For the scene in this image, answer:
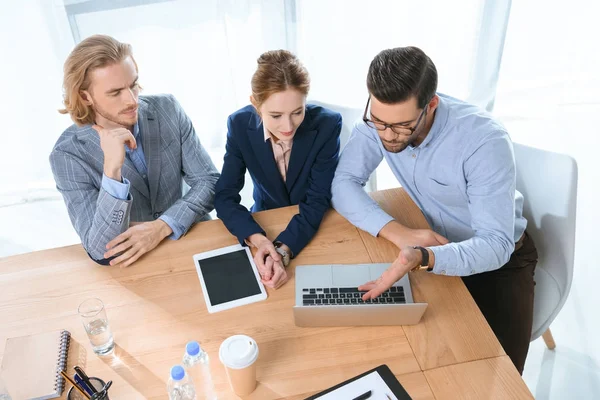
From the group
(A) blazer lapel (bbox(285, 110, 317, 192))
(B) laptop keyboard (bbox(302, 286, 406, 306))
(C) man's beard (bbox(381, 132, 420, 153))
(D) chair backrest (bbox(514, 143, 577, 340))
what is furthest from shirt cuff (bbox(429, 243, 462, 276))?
(A) blazer lapel (bbox(285, 110, 317, 192))

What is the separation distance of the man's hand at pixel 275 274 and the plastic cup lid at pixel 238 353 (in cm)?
29

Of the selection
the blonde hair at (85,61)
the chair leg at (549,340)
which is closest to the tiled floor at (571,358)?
the chair leg at (549,340)

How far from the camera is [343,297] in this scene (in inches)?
44.3

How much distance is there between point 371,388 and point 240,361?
0.28 meters

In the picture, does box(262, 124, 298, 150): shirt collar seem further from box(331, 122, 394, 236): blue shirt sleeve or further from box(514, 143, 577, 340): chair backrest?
box(514, 143, 577, 340): chair backrest

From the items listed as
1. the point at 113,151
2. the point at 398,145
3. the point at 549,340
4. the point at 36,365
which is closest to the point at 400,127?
the point at 398,145

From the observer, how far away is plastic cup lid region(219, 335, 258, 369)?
892 millimetres

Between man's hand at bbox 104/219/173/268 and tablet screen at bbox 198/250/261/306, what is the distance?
17cm

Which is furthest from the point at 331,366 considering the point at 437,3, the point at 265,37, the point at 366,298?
the point at 437,3

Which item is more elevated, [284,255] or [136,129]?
[136,129]

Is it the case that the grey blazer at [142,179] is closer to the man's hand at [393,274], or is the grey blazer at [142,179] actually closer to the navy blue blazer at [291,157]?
the navy blue blazer at [291,157]

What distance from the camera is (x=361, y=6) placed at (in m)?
2.61

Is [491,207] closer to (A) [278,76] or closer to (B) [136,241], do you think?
(A) [278,76]

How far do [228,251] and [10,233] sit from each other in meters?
2.10
